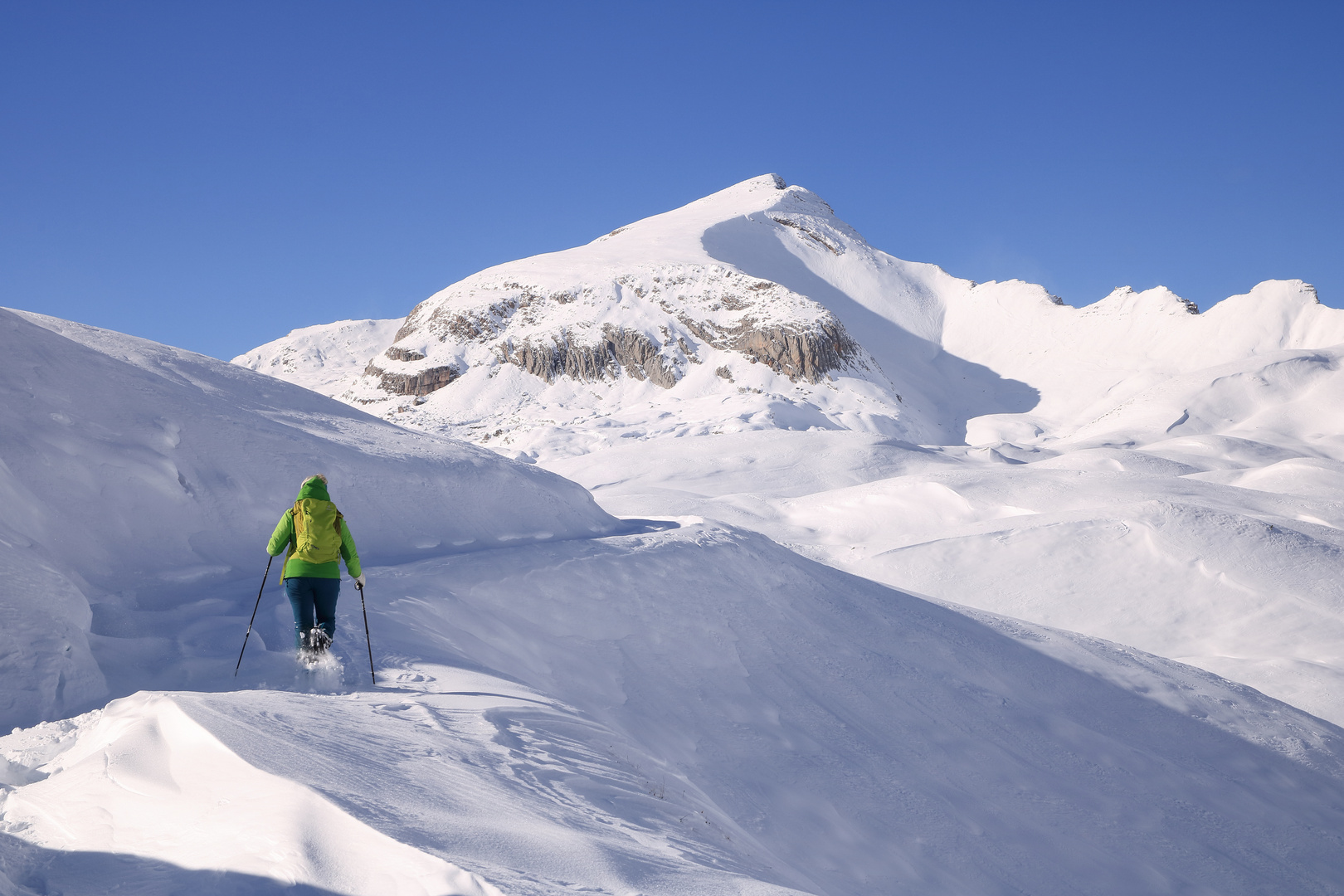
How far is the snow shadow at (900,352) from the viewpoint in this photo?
208 ft

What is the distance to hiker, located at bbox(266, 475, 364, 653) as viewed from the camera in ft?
18.6

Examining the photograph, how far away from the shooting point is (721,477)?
2947cm

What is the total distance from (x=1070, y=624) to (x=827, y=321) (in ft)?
158

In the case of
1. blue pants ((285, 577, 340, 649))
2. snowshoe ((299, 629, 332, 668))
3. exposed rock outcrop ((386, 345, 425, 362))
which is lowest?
snowshoe ((299, 629, 332, 668))

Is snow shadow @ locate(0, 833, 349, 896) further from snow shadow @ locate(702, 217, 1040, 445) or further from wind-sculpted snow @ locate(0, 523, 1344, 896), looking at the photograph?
snow shadow @ locate(702, 217, 1040, 445)

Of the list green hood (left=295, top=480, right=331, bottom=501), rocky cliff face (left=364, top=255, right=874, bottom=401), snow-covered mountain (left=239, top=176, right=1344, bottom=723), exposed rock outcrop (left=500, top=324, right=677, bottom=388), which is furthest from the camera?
rocky cliff face (left=364, top=255, right=874, bottom=401)

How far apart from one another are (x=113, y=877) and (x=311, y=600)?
8.88ft

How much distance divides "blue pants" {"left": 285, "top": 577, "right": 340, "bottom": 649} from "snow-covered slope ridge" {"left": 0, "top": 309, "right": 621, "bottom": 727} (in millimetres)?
632

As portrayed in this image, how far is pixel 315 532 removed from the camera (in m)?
5.69

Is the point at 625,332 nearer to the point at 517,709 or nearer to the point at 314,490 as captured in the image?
the point at 314,490

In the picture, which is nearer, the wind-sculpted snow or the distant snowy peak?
the wind-sculpted snow

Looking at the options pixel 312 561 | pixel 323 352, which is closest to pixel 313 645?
pixel 312 561

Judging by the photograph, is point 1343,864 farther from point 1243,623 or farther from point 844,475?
point 844,475

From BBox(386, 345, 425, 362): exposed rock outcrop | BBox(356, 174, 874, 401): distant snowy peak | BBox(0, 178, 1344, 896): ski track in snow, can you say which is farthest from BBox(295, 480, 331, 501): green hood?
BBox(386, 345, 425, 362): exposed rock outcrop
